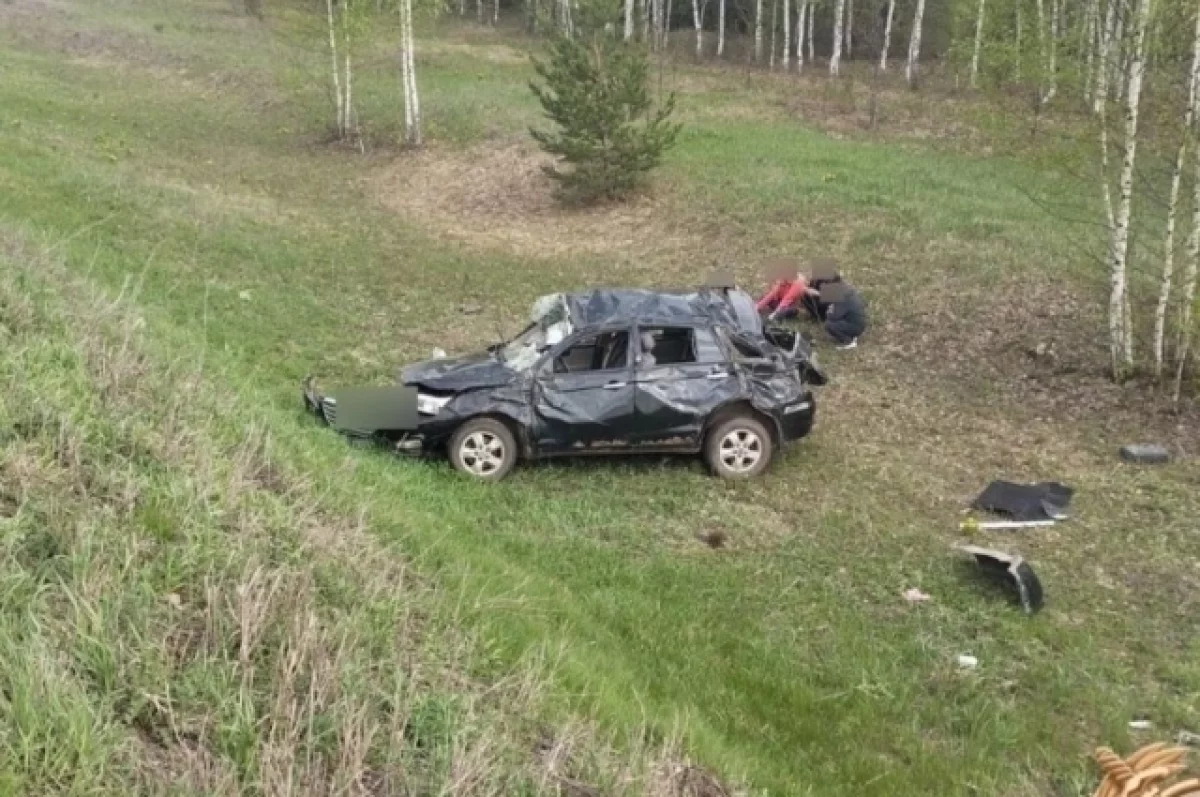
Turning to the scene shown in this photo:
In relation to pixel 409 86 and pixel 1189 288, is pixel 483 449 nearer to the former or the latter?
pixel 1189 288

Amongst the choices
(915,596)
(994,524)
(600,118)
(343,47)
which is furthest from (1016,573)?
(343,47)

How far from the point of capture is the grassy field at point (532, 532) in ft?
11.1

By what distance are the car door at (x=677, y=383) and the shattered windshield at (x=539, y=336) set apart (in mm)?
755

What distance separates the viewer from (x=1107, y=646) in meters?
6.77

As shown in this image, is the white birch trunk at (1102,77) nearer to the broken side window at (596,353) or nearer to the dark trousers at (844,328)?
the dark trousers at (844,328)

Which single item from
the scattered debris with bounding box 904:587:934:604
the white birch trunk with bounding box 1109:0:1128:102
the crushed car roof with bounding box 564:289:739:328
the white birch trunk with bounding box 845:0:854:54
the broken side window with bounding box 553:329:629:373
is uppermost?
the white birch trunk with bounding box 845:0:854:54

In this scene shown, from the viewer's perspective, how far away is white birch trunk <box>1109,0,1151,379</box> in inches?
431

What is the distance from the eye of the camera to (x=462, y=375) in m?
8.92

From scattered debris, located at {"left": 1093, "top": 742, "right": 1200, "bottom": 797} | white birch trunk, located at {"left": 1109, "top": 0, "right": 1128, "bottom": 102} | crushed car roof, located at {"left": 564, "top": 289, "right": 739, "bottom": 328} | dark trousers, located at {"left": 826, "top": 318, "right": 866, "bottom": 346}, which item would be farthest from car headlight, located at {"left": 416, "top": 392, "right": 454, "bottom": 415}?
white birch trunk, located at {"left": 1109, "top": 0, "right": 1128, "bottom": 102}

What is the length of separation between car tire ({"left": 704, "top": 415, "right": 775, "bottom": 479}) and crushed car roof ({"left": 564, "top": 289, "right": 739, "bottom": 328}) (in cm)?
102

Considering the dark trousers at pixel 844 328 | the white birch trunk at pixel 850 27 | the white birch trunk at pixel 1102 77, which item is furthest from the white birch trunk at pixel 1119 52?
the white birch trunk at pixel 850 27

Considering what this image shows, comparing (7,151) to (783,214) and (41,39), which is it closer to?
(783,214)

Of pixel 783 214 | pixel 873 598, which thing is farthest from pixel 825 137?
pixel 873 598

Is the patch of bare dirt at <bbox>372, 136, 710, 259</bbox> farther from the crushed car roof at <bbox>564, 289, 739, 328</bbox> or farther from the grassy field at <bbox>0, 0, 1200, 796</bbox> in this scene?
the crushed car roof at <bbox>564, 289, 739, 328</bbox>
